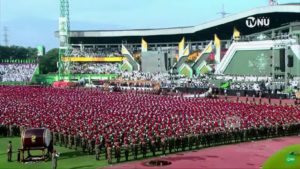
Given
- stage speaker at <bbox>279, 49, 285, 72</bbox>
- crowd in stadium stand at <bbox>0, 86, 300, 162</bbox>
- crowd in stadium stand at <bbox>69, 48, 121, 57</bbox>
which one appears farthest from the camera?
crowd in stadium stand at <bbox>69, 48, 121, 57</bbox>

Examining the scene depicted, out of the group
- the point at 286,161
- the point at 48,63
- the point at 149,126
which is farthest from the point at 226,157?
the point at 48,63

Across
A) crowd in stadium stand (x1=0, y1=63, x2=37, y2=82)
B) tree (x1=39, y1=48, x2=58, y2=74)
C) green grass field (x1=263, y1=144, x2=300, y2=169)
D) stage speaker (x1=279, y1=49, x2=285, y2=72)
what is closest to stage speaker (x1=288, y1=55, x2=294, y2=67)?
stage speaker (x1=279, y1=49, x2=285, y2=72)

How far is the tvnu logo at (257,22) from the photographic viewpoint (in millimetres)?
75875

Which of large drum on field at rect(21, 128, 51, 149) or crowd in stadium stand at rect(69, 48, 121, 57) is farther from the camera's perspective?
crowd in stadium stand at rect(69, 48, 121, 57)

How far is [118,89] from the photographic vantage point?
200 feet

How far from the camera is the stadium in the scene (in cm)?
1966

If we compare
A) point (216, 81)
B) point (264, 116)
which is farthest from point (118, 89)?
point (264, 116)

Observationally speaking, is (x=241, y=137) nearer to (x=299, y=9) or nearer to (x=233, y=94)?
(x=233, y=94)

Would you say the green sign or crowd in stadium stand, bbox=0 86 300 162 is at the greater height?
the green sign

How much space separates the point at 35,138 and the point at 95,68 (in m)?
79.4

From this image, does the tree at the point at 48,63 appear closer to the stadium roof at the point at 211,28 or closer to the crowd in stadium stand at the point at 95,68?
the stadium roof at the point at 211,28

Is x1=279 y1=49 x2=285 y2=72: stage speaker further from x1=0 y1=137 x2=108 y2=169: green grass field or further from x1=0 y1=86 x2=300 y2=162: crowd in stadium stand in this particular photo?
x1=0 y1=137 x2=108 y2=169: green grass field

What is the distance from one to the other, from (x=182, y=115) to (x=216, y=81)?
32382 mm

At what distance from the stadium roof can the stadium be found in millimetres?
264
